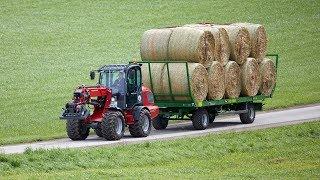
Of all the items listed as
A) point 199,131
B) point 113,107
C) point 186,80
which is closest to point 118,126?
point 113,107

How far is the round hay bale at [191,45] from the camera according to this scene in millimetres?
34719

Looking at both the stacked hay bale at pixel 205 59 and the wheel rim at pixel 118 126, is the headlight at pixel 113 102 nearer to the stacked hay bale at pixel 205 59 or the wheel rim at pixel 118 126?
the wheel rim at pixel 118 126

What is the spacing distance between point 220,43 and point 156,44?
2.18 metres

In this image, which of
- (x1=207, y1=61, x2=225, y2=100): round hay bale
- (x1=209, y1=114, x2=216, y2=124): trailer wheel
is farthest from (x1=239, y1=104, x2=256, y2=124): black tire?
(x1=207, y1=61, x2=225, y2=100): round hay bale

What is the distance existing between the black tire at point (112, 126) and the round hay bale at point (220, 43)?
5305 millimetres

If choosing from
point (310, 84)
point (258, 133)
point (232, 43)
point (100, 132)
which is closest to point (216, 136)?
point (258, 133)

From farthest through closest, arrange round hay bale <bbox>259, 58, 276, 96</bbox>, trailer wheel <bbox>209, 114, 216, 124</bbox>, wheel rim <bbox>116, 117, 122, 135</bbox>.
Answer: round hay bale <bbox>259, 58, 276, 96</bbox> < trailer wheel <bbox>209, 114, 216, 124</bbox> < wheel rim <bbox>116, 117, 122, 135</bbox>

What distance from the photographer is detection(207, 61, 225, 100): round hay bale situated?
1391 inches

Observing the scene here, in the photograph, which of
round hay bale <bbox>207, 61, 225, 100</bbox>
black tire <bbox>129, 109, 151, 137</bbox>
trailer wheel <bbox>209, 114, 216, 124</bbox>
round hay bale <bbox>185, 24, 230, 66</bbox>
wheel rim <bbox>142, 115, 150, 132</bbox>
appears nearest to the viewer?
black tire <bbox>129, 109, 151, 137</bbox>

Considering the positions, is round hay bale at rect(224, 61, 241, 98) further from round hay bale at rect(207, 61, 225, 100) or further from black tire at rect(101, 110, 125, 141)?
black tire at rect(101, 110, 125, 141)

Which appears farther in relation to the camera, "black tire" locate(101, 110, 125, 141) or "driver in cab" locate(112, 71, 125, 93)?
"driver in cab" locate(112, 71, 125, 93)

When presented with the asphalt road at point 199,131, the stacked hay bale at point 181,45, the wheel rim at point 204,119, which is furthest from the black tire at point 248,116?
the stacked hay bale at point 181,45

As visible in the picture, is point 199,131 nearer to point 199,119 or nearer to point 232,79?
point 199,119

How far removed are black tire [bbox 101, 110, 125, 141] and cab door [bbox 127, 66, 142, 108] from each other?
1.31 meters
